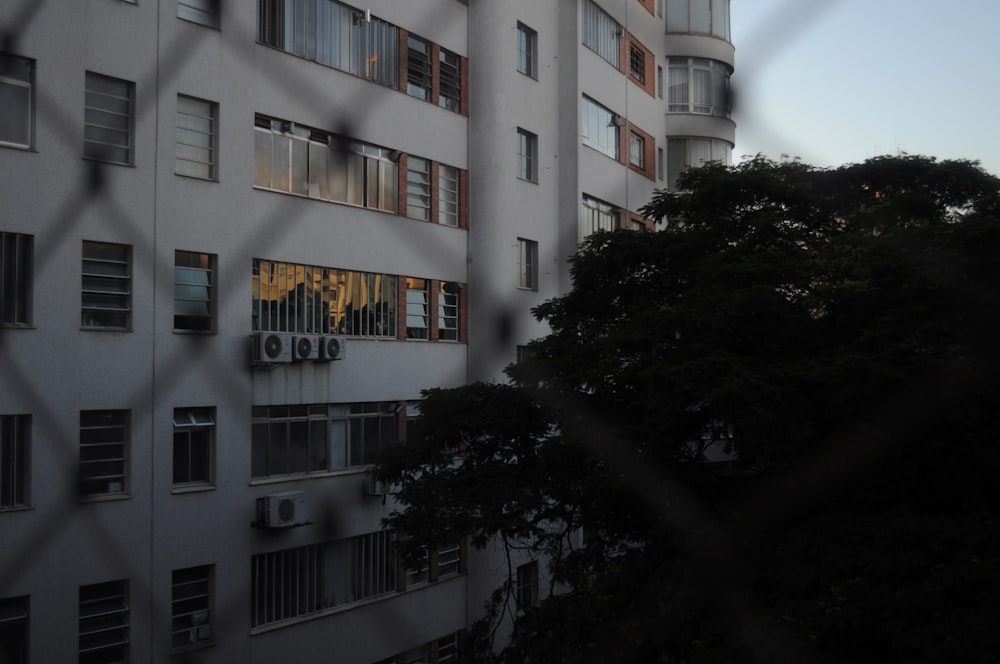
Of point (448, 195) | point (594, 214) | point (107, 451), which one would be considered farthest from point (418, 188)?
point (107, 451)

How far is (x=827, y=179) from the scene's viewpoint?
3.30 meters

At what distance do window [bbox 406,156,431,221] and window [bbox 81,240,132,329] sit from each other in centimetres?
139

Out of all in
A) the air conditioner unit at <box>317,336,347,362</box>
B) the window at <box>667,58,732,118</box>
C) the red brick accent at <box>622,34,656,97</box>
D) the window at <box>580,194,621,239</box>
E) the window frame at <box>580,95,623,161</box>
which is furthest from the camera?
the window at <box>667,58,732,118</box>

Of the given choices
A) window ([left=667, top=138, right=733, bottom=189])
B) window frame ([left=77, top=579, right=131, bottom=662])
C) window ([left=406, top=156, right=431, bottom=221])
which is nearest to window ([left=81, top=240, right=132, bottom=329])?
window frame ([left=77, top=579, right=131, bottom=662])

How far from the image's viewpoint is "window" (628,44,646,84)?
20.7 feet

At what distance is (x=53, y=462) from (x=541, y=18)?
9.74ft

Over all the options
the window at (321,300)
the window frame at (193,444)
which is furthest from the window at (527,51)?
the window frame at (193,444)

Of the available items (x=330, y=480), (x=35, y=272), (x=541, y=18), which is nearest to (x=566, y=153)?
(x=541, y=18)

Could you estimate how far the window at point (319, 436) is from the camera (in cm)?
393

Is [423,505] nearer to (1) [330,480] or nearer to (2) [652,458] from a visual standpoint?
(2) [652,458]

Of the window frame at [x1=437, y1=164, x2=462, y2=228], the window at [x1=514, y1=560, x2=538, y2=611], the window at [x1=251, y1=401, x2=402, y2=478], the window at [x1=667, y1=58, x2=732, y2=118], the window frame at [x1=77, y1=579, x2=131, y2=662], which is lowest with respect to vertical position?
the window at [x1=514, y1=560, x2=538, y2=611]

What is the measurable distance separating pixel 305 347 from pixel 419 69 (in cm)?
127

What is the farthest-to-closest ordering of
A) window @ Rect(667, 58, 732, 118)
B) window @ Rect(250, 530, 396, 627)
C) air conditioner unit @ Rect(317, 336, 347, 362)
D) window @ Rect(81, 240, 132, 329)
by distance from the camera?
window @ Rect(667, 58, 732, 118)
air conditioner unit @ Rect(317, 336, 347, 362)
window @ Rect(250, 530, 396, 627)
window @ Rect(81, 240, 132, 329)

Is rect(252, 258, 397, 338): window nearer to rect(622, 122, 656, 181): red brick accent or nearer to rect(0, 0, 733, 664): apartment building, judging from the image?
rect(0, 0, 733, 664): apartment building
